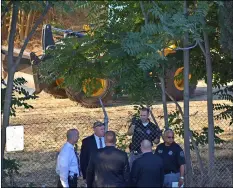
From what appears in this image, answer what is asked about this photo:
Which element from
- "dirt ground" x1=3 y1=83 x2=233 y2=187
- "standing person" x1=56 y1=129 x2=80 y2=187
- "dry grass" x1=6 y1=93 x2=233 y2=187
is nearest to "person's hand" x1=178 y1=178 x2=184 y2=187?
"standing person" x1=56 y1=129 x2=80 y2=187

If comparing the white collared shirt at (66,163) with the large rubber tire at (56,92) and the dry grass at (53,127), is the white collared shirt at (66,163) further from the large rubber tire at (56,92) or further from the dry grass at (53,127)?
the large rubber tire at (56,92)

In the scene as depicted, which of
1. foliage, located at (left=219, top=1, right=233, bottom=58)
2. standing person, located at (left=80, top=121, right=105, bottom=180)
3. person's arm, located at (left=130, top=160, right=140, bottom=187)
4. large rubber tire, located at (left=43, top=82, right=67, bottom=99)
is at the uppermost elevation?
foliage, located at (left=219, top=1, right=233, bottom=58)

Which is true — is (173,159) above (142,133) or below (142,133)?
below

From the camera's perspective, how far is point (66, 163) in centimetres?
820

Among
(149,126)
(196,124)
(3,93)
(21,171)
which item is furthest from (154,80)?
(196,124)

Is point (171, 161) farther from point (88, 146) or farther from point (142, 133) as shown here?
point (88, 146)

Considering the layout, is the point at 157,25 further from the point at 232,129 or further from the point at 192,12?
the point at 232,129

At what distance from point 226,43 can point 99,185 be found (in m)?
2.79

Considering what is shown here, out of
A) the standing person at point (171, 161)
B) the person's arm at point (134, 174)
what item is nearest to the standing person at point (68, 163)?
the person's arm at point (134, 174)

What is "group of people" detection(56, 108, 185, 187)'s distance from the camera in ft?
24.9

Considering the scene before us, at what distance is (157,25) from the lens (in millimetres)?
8250

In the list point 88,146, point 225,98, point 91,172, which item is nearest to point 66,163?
point 91,172

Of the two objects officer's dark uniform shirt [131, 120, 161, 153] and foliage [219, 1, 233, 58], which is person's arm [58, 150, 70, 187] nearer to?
officer's dark uniform shirt [131, 120, 161, 153]

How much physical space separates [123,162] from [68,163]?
3.04 feet
